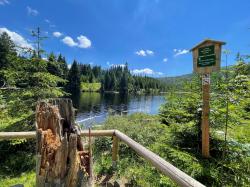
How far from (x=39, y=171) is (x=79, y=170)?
319 millimetres

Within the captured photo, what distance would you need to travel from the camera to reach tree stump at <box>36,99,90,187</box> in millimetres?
1509

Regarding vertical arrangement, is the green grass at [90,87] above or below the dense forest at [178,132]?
above

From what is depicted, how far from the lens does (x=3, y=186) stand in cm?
381

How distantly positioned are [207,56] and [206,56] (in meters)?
0.02

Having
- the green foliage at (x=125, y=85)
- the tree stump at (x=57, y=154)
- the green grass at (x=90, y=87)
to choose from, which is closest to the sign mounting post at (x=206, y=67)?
the tree stump at (x=57, y=154)

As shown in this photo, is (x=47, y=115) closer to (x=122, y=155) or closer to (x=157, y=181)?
(x=157, y=181)

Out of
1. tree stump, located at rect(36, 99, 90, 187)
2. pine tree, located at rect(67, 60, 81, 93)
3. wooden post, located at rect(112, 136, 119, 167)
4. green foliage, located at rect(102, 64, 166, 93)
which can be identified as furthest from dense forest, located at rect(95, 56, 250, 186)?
green foliage, located at rect(102, 64, 166, 93)

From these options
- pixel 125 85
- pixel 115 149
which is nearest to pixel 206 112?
pixel 115 149

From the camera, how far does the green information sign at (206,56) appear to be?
3.79 m

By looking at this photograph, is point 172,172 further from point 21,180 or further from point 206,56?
point 21,180

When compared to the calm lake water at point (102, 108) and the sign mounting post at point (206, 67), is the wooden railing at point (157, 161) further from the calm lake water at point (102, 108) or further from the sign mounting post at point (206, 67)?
the calm lake water at point (102, 108)

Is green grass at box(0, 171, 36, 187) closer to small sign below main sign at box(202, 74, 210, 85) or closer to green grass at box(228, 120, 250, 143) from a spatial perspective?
small sign below main sign at box(202, 74, 210, 85)

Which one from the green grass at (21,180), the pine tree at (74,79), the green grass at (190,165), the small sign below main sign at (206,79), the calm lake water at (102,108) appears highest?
the pine tree at (74,79)

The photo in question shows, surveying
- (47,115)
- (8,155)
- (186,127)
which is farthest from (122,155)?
(47,115)
